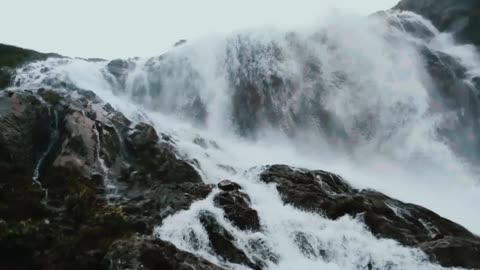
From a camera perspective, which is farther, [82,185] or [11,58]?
[11,58]

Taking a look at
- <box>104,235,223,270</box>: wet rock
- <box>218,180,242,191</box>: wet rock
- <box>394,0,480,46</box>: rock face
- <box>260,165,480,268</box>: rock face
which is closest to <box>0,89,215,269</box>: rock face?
<box>104,235,223,270</box>: wet rock

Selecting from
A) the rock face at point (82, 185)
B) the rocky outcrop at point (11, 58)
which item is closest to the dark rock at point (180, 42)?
the rocky outcrop at point (11, 58)

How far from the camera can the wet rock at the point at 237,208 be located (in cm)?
1862

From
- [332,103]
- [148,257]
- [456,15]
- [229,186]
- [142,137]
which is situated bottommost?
[148,257]

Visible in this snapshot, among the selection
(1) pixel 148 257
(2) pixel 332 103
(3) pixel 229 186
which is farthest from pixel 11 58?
(1) pixel 148 257

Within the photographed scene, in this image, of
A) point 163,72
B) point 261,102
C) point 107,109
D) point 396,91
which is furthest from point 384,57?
point 107,109

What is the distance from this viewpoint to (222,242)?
57.1ft

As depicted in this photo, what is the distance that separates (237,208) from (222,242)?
1.98m

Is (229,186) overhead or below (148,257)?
overhead

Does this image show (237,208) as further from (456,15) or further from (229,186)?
Answer: (456,15)

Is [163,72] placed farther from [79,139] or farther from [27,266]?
[27,266]

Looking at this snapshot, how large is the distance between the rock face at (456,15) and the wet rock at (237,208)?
29.7m

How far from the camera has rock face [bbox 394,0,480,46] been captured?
41969mm

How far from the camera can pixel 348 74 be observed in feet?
126
